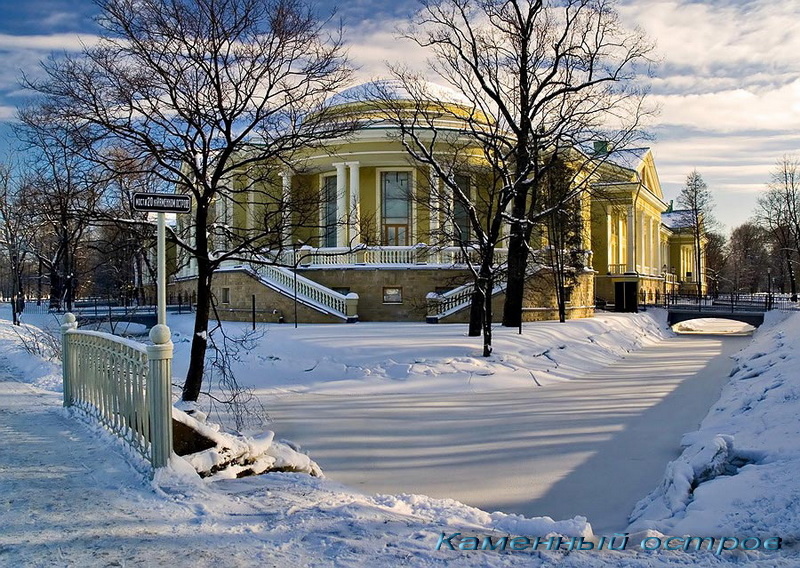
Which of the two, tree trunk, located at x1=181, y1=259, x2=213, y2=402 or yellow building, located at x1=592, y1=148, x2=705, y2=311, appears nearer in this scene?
tree trunk, located at x1=181, y1=259, x2=213, y2=402

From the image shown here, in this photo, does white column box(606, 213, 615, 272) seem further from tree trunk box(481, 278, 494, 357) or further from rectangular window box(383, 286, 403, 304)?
tree trunk box(481, 278, 494, 357)

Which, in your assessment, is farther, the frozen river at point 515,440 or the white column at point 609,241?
the white column at point 609,241

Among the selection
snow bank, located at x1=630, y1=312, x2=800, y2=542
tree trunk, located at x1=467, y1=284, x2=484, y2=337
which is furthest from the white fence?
tree trunk, located at x1=467, y1=284, x2=484, y2=337

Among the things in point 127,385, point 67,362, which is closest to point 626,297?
point 67,362

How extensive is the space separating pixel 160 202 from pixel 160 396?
2.03m

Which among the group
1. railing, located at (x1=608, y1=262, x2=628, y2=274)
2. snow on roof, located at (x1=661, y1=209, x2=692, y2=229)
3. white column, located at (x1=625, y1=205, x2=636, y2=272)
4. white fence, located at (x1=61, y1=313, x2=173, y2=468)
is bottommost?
white fence, located at (x1=61, y1=313, x2=173, y2=468)

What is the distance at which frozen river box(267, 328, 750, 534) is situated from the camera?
7645mm

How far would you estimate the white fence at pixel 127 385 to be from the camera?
5594 millimetres

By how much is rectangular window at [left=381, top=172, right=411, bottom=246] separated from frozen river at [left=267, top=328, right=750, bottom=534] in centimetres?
1479

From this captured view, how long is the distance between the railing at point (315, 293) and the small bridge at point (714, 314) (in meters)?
23.7

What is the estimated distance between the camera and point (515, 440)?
10.0 meters

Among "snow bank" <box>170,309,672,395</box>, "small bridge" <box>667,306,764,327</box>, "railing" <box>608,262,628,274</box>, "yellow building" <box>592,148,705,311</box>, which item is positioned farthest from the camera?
"railing" <box>608,262,628,274</box>

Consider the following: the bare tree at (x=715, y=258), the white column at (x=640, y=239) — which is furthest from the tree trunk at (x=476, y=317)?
the bare tree at (x=715, y=258)

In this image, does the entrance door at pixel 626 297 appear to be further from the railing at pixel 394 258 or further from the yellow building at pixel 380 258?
the railing at pixel 394 258
